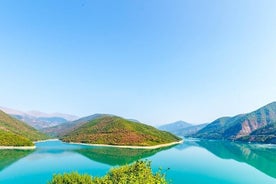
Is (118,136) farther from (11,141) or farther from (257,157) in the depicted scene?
(257,157)

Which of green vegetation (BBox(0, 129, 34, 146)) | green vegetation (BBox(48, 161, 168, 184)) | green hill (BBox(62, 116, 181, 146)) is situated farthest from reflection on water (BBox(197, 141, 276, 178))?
green vegetation (BBox(0, 129, 34, 146))

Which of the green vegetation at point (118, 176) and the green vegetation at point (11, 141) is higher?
the green vegetation at point (11, 141)

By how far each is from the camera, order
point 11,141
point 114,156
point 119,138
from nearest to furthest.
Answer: point 114,156
point 11,141
point 119,138

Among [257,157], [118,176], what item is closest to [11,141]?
[118,176]

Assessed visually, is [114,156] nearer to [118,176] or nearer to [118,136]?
[118,136]

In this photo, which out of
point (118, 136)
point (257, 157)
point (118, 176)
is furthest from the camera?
point (118, 136)

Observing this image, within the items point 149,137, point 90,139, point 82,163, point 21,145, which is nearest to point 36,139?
point 90,139

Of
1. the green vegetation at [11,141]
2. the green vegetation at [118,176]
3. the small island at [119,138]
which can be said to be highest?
the small island at [119,138]

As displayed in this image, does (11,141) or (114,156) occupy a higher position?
(11,141)

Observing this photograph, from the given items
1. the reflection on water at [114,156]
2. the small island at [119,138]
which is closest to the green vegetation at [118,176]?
the reflection on water at [114,156]

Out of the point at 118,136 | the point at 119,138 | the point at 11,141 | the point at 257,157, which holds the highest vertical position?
the point at 118,136

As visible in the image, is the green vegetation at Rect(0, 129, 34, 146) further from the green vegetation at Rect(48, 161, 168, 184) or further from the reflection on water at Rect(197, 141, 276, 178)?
the reflection on water at Rect(197, 141, 276, 178)

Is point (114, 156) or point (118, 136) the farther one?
point (118, 136)

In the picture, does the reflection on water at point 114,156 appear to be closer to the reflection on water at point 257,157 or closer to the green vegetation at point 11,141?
the green vegetation at point 11,141
